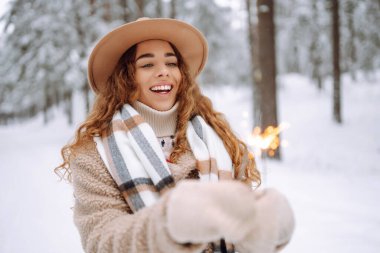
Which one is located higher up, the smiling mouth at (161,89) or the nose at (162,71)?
the nose at (162,71)

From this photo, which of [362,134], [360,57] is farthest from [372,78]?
[362,134]

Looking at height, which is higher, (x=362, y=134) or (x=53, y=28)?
(x=53, y=28)

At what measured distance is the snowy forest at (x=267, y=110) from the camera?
4461 mm

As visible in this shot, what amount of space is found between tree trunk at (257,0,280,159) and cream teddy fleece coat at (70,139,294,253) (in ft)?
22.9

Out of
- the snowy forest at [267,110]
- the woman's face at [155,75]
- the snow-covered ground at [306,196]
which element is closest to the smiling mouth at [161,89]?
the woman's face at [155,75]

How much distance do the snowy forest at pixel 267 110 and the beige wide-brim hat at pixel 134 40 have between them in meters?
0.93

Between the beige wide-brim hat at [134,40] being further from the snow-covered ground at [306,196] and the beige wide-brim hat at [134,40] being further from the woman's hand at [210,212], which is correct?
the snow-covered ground at [306,196]

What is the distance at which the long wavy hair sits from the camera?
189 centimetres

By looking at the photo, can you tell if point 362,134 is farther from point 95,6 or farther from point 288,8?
point 95,6

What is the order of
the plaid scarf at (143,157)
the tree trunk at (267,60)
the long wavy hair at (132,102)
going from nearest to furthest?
the plaid scarf at (143,157) < the long wavy hair at (132,102) < the tree trunk at (267,60)

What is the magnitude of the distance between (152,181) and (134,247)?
1.62 ft

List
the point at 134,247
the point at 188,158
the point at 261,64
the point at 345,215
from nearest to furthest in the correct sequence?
the point at 134,247 → the point at 188,158 → the point at 345,215 → the point at 261,64

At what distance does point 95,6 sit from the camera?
1268 centimetres

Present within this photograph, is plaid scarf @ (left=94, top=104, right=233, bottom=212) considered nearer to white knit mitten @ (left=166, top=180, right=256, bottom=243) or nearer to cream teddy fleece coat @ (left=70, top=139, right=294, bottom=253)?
cream teddy fleece coat @ (left=70, top=139, right=294, bottom=253)
